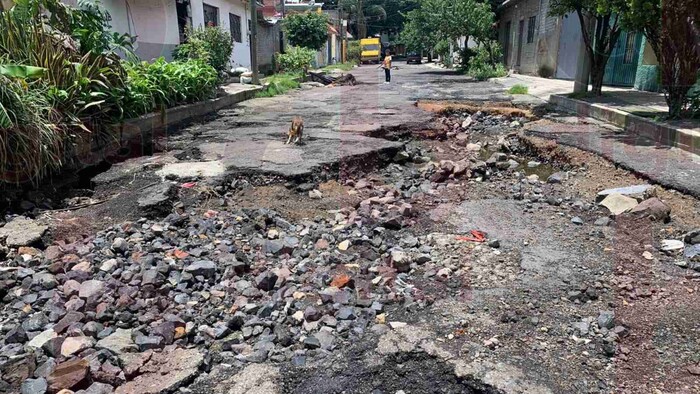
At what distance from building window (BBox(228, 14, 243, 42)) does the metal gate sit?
11.5 meters

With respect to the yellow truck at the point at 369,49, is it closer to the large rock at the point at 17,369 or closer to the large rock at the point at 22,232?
the large rock at the point at 22,232

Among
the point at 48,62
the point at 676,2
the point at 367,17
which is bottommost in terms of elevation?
the point at 48,62

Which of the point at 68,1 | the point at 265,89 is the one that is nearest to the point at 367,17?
the point at 265,89

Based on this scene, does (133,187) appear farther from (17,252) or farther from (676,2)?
(676,2)

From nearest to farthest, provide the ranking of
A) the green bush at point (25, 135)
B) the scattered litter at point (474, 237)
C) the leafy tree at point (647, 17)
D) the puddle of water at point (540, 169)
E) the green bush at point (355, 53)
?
the scattered litter at point (474, 237) < the green bush at point (25, 135) < the puddle of water at point (540, 169) < the leafy tree at point (647, 17) < the green bush at point (355, 53)

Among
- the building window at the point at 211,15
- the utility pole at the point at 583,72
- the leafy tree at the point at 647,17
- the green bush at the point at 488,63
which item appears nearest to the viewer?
the leafy tree at the point at 647,17

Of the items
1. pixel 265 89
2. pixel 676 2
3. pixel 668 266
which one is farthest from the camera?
pixel 265 89

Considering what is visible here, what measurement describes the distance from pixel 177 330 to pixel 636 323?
2.24m

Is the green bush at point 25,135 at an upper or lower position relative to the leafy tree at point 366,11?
lower

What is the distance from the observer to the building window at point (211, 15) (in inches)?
564

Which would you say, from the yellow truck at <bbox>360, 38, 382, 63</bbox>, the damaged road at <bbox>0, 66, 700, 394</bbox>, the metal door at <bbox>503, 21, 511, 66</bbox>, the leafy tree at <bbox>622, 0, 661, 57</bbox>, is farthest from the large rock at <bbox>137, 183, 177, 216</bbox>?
→ the yellow truck at <bbox>360, 38, 382, 63</bbox>

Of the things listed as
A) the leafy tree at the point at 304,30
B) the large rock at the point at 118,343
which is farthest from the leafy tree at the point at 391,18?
the large rock at the point at 118,343

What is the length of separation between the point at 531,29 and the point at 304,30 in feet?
30.3

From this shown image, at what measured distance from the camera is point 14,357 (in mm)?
2234
